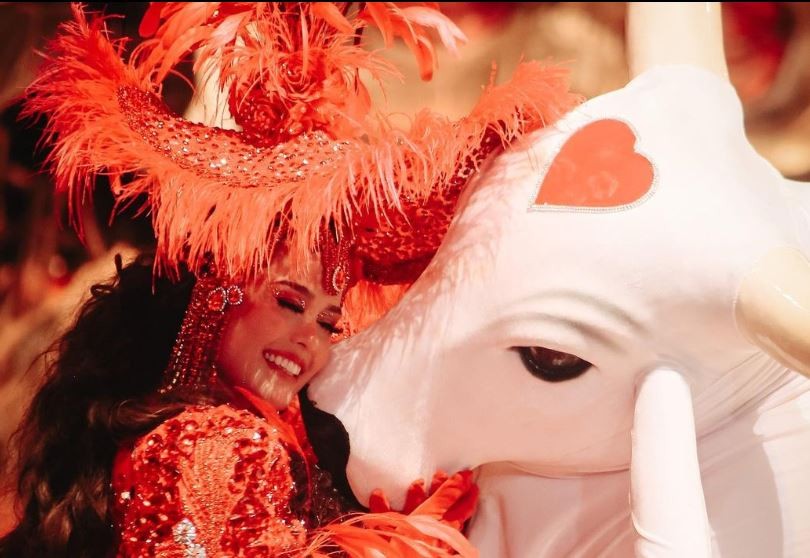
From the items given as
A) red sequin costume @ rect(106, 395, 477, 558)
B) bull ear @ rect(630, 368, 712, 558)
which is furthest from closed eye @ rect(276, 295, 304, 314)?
bull ear @ rect(630, 368, 712, 558)

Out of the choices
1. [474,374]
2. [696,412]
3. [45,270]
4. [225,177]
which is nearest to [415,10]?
[225,177]

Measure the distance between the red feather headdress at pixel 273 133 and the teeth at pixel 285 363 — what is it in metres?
0.10

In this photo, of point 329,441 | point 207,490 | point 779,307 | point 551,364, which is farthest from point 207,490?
point 779,307

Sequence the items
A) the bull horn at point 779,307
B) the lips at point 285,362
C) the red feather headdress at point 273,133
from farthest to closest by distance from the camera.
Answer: the lips at point 285,362 → the red feather headdress at point 273,133 → the bull horn at point 779,307

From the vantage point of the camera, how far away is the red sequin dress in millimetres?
Result: 846

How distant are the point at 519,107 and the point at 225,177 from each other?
0.31 metres

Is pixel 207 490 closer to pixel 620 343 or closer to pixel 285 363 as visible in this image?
pixel 285 363

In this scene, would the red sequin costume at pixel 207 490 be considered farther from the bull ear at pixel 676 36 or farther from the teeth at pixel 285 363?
the bull ear at pixel 676 36

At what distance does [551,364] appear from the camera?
85 cm

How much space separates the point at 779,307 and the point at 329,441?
505mm

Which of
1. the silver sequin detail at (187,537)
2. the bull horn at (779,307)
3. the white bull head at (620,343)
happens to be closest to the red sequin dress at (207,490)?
the silver sequin detail at (187,537)

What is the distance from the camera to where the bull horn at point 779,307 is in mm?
710

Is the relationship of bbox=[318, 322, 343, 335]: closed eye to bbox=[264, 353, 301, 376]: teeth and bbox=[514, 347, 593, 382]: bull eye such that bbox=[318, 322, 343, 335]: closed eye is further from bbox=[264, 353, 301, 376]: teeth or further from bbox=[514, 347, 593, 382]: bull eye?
bbox=[514, 347, 593, 382]: bull eye

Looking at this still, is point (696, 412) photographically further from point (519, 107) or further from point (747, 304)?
point (519, 107)
